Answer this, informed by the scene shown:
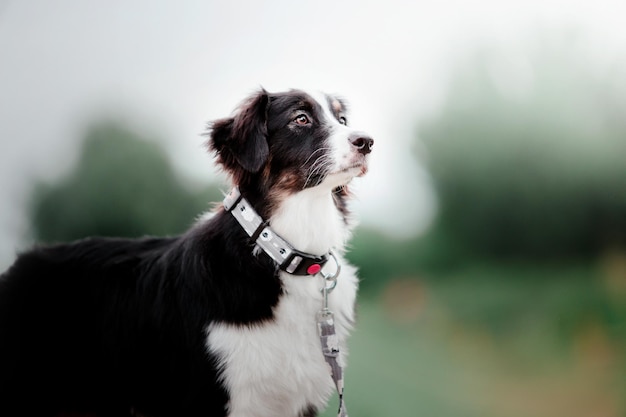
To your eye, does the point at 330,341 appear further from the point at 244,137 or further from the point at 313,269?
the point at 244,137

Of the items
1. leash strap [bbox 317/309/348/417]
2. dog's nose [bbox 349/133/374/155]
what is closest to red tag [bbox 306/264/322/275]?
leash strap [bbox 317/309/348/417]

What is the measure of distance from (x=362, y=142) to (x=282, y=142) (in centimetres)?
29

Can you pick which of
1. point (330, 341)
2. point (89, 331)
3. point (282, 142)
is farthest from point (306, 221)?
point (89, 331)

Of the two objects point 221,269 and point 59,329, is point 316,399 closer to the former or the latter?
point 221,269

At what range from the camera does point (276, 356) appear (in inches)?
70.7

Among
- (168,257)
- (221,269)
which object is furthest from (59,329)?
(221,269)

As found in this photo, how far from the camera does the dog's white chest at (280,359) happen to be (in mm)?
1754

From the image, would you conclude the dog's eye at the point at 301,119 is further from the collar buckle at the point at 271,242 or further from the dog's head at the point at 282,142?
the collar buckle at the point at 271,242

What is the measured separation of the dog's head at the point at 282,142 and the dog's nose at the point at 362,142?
0.11 ft

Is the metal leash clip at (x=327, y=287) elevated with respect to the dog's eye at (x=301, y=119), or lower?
lower

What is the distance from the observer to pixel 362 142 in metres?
1.73

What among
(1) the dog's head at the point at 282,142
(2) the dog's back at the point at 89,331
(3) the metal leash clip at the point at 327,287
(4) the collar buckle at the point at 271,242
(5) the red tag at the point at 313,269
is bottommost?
(2) the dog's back at the point at 89,331

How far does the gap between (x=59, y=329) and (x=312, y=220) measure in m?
0.92

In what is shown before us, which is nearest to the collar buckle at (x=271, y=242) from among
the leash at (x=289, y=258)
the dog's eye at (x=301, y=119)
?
the leash at (x=289, y=258)
